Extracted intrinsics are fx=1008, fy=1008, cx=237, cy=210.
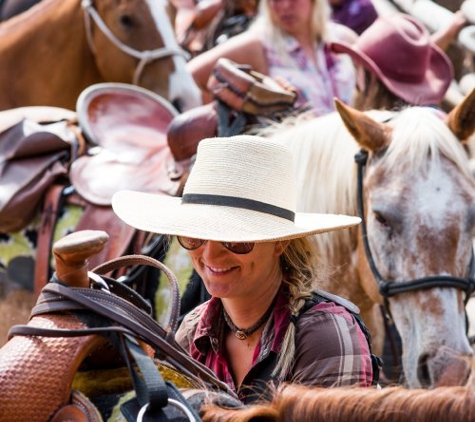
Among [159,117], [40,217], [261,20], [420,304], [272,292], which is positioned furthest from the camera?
[261,20]

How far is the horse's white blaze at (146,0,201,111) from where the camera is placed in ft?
19.6

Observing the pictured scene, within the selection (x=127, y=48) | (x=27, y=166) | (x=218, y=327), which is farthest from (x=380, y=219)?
(x=127, y=48)

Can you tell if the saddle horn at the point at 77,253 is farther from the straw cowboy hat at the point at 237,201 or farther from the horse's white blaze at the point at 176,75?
the horse's white blaze at the point at 176,75

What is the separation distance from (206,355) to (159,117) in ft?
8.03

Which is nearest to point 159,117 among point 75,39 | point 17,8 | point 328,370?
point 75,39

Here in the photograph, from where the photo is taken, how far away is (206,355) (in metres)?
2.08

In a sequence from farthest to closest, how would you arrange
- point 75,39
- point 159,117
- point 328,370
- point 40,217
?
point 75,39
point 159,117
point 40,217
point 328,370

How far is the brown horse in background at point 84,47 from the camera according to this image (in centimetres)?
634

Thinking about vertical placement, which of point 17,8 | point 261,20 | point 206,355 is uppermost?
point 206,355

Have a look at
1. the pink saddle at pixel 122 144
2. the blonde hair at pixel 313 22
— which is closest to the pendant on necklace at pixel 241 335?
the pink saddle at pixel 122 144

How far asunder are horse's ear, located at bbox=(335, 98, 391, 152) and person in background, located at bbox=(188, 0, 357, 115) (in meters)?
1.56

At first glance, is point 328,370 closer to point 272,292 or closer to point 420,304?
point 272,292

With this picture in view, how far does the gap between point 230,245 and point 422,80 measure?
8.59 feet

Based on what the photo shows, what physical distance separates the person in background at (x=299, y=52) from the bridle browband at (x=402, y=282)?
5.16 ft
